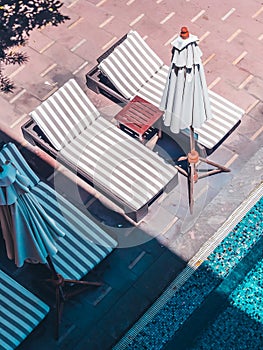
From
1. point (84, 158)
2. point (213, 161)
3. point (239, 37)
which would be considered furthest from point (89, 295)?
point (239, 37)

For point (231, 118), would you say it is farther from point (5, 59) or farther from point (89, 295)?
point (5, 59)

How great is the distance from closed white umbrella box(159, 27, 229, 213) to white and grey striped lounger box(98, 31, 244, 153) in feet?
5.82

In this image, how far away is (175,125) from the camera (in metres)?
15.1

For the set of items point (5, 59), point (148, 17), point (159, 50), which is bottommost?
point (159, 50)

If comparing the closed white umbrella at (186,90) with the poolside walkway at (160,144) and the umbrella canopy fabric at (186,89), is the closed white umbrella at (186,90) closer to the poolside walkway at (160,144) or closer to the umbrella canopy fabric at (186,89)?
the umbrella canopy fabric at (186,89)

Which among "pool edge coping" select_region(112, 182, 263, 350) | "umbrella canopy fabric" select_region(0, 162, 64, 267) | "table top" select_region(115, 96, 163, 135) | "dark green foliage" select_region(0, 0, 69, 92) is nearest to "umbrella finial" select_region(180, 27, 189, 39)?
"table top" select_region(115, 96, 163, 135)

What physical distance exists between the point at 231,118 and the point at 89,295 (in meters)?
6.14

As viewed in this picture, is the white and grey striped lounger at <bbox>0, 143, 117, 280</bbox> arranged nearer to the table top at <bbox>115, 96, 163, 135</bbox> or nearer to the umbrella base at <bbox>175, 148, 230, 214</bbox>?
the umbrella base at <bbox>175, 148, 230, 214</bbox>

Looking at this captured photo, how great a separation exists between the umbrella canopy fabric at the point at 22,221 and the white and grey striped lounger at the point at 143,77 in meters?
5.95

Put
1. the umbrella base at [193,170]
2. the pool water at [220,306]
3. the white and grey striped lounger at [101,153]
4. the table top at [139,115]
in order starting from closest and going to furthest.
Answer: the pool water at [220,306]
the umbrella base at [193,170]
the white and grey striped lounger at [101,153]
the table top at [139,115]

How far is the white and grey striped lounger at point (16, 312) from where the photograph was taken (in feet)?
44.5

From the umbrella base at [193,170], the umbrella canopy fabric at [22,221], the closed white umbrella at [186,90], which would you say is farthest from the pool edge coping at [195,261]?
the umbrella canopy fabric at [22,221]

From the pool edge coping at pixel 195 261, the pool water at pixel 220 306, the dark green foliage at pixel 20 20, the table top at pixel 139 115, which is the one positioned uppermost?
the dark green foliage at pixel 20 20

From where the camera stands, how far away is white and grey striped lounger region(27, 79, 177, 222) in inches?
618
